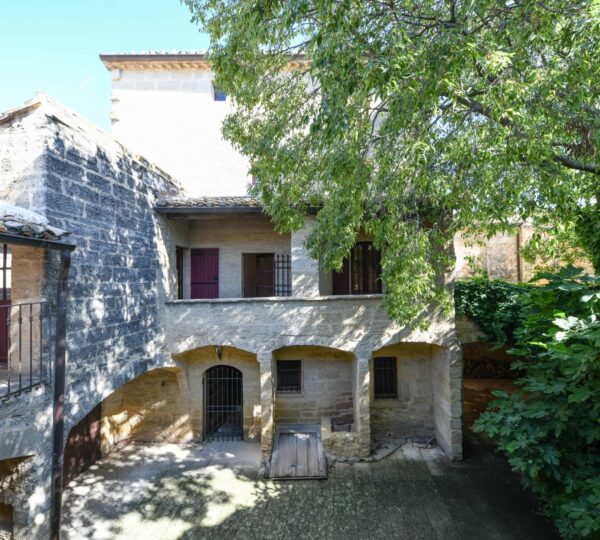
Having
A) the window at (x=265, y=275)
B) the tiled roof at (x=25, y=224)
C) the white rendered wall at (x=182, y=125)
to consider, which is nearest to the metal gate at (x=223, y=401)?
the window at (x=265, y=275)

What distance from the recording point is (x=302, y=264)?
8211 mm

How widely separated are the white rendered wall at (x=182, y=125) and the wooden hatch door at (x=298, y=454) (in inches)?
298

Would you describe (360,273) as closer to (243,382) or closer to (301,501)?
(243,382)

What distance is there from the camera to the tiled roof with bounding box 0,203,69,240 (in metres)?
3.85

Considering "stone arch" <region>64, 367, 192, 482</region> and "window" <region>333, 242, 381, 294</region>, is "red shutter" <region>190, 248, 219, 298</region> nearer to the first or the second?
"stone arch" <region>64, 367, 192, 482</region>

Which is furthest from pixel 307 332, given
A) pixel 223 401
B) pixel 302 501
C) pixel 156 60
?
pixel 156 60

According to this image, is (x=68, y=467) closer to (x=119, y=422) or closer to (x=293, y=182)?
(x=119, y=422)

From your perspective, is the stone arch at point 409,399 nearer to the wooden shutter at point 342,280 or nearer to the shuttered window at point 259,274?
the wooden shutter at point 342,280

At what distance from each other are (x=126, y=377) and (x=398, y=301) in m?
5.12

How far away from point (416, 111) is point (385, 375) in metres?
6.94

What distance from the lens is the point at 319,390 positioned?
9312 millimetres

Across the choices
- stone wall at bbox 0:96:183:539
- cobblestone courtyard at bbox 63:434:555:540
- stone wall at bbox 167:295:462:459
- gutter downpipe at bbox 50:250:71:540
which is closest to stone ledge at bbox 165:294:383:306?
stone wall at bbox 167:295:462:459

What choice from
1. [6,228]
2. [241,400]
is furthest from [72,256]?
[241,400]

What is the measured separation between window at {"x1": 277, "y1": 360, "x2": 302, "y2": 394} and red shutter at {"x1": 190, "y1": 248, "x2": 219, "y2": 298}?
2579 mm
